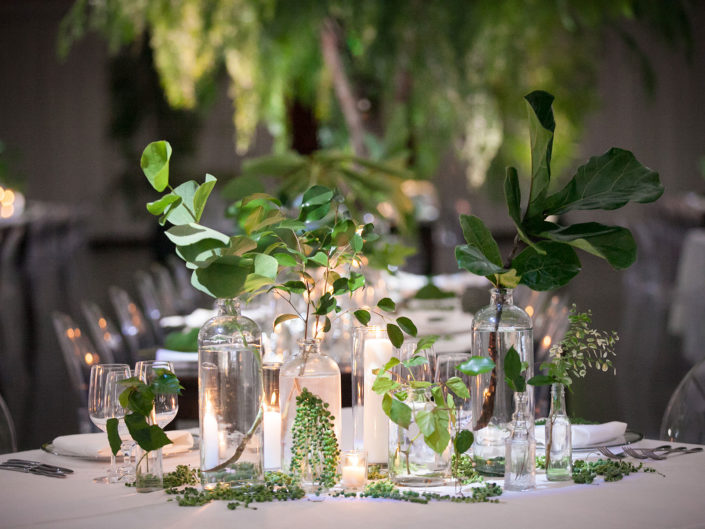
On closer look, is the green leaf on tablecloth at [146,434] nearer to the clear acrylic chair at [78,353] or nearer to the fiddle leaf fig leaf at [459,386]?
the fiddle leaf fig leaf at [459,386]

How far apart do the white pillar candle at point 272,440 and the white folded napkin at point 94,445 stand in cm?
23

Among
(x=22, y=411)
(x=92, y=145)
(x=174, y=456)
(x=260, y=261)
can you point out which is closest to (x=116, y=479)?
(x=174, y=456)

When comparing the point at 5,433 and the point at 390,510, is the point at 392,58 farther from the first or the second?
the point at 390,510

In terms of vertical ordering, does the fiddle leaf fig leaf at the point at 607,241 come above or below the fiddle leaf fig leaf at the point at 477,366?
above

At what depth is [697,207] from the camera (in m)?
12.2

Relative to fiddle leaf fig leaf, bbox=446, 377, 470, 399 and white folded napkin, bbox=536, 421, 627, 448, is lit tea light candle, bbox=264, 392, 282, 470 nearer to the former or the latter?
fiddle leaf fig leaf, bbox=446, 377, 470, 399

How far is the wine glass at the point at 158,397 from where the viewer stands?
4.88 ft

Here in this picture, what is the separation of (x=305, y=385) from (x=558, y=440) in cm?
40

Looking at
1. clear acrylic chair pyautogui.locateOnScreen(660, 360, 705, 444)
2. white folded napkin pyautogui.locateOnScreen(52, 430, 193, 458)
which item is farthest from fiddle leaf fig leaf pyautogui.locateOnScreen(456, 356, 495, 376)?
clear acrylic chair pyautogui.locateOnScreen(660, 360, 705, 444)

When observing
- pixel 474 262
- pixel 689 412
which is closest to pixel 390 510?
pixel 474 262

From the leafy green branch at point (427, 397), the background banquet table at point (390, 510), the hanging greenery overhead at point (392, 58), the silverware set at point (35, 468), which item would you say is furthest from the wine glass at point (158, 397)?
the hanging greenery overhead at point (392, 58)

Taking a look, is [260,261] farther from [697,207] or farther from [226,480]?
[697,207]

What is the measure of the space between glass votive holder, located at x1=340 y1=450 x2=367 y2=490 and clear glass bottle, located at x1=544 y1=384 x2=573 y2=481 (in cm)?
29

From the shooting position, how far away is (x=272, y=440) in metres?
1.56
